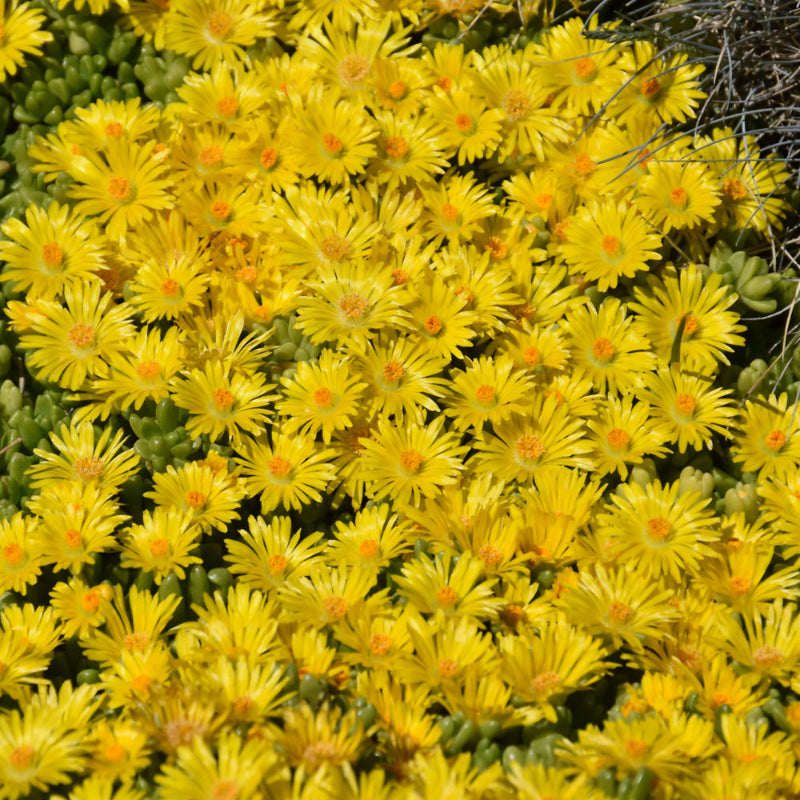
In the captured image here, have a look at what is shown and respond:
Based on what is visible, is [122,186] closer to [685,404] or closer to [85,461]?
[85,461]

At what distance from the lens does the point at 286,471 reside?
2213 millimetres

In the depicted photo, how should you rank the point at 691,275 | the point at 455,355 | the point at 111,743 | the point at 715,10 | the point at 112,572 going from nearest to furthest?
1. the point at 111,743
2. the point at 112,572
3. the point at 455,355
4. the point at 691,275
5. the point at 715,10

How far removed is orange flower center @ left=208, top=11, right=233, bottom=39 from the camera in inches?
111

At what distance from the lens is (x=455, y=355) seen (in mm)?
2309

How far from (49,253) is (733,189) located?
1708mm

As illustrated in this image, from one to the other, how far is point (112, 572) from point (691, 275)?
4.88 ft

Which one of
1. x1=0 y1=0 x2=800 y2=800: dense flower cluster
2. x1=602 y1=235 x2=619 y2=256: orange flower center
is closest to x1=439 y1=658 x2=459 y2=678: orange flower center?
x1=0 y1=0 x2=800 y2=800: dense flower cluster

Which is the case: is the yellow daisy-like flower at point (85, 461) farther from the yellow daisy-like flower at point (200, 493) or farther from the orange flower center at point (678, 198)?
the orange flower center at point (678, 198)

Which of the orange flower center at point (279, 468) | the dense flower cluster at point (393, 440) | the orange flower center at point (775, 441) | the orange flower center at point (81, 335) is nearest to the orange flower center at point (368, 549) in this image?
the dense flower cluster at point (393, 440)

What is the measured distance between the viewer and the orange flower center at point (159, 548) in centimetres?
206

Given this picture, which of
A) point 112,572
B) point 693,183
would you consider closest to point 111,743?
point 112,572

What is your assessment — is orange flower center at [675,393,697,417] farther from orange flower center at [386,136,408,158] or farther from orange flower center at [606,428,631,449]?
orange flower center at [386,136,408,158]

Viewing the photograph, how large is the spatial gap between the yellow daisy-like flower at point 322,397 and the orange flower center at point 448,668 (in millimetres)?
592

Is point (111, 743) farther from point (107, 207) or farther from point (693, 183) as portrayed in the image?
point (693, 183)
